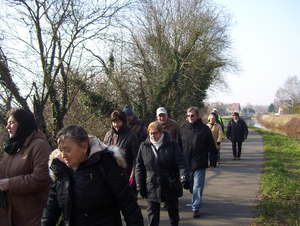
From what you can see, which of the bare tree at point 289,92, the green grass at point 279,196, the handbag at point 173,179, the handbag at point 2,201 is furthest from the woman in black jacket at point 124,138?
the bare tree at point 289,92

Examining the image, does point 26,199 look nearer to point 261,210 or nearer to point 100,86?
point 261,210

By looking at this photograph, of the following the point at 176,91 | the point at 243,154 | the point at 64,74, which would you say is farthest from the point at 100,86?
the point at 243,154

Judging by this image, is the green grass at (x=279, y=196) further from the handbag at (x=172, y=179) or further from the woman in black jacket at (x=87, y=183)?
the woman in black jacket at (x=87, y=183)

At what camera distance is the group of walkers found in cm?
226

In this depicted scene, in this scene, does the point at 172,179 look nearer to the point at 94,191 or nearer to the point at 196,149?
the point at 196,149

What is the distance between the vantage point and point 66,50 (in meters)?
7.14

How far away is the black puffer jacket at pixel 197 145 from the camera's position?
16.8 feet

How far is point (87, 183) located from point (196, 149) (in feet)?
10.5

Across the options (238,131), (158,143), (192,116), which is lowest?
(238,131)

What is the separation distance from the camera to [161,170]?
3.95 m

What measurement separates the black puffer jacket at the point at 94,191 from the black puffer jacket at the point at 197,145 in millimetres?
2943

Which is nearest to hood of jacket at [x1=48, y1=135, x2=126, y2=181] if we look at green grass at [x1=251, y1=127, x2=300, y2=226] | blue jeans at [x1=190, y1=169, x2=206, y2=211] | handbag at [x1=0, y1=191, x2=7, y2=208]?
handbag at [x1=0, y1=191, x2=7, y2=208]

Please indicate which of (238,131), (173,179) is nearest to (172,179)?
(173,179)

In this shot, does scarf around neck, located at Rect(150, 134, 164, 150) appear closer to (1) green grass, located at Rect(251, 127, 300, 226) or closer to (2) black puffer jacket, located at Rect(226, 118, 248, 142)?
(1) green grass, located at Rect(251, 127, 300, 226)
